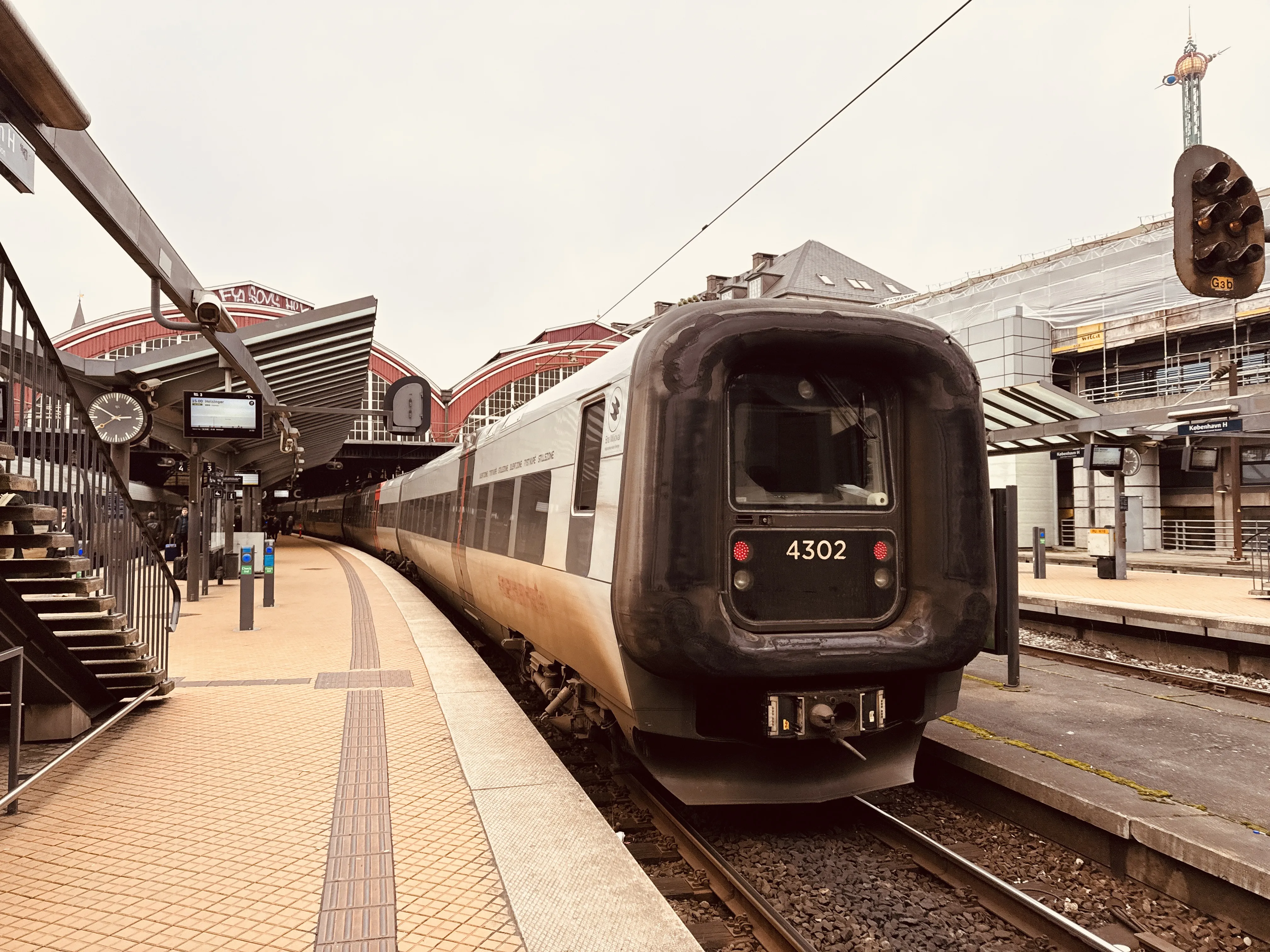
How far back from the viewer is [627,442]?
4.80m

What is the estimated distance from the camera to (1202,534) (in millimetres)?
26812

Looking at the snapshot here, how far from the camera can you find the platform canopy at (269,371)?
12312 millimetres

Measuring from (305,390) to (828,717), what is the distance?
1839cm

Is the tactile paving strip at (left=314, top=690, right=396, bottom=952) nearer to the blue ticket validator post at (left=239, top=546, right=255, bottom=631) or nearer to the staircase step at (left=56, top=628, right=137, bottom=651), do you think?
the staircase step at (left=56, top=628, right=137, bottom=651)

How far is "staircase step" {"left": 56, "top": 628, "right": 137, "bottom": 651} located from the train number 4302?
4.31 meters

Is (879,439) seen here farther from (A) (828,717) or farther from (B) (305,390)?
(B) (305,390)

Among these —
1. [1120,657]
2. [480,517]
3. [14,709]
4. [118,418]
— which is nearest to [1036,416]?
[1120,657]

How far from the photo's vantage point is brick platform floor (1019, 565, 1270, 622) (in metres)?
12.4

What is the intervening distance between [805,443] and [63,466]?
14.2 feet

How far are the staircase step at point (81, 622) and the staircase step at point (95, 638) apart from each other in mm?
16

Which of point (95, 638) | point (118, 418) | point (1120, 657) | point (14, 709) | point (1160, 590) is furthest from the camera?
point (1160, 590)

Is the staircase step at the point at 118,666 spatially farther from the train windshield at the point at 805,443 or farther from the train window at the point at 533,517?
the train windshield at the point at 805,443

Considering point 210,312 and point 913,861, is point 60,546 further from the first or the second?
point 913,861

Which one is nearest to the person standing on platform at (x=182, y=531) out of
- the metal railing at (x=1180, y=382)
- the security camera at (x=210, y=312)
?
the security camera at (x=210, y=312)
